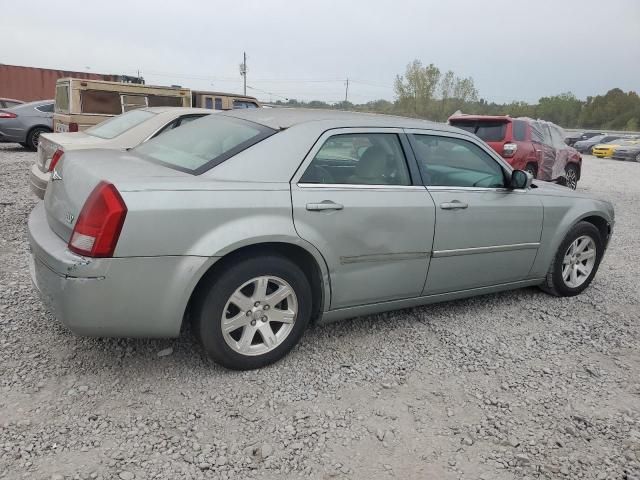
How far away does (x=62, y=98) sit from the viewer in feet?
30.6

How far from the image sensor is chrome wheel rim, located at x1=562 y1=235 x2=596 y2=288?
14.3 feet

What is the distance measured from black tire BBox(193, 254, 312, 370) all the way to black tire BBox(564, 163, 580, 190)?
10.2 metres

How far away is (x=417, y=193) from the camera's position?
10.9 ft

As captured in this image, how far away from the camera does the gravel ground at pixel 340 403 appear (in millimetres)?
2236

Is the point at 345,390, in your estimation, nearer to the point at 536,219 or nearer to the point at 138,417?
the point at 138,417

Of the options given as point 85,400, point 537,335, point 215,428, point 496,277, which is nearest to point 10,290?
point 85,400

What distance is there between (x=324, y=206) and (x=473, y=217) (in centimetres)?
124

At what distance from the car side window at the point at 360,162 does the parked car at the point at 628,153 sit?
25543mm

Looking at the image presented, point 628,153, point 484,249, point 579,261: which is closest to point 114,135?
point 484,249

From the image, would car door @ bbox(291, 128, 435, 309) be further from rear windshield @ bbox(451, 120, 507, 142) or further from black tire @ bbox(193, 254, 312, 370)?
rear windshield @ bbox(451, 120, 507, 142)

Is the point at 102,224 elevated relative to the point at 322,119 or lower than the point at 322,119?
lower

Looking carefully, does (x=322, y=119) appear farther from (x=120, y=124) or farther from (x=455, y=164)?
(x=120, y=124)

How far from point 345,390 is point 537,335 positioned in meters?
1.67

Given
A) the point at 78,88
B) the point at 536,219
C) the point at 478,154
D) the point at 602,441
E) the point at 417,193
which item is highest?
the point at 78,88
